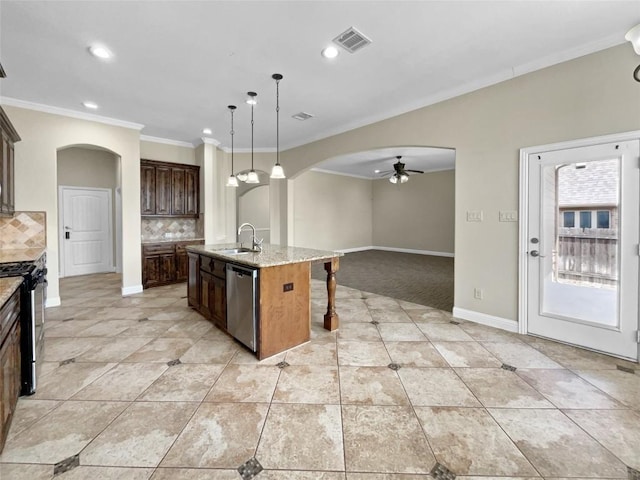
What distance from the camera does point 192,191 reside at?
5.89m

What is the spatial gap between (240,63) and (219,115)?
1668mm

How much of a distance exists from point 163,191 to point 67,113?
1.74 metres

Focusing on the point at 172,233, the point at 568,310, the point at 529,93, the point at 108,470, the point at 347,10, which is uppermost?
the point at 347,10

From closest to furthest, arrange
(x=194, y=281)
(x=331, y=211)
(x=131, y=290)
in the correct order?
1. (x=194, y=281)
2. (x=131, y=290)
3. (x=331, y=211)

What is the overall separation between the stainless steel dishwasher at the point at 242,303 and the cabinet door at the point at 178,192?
3410 millimetres

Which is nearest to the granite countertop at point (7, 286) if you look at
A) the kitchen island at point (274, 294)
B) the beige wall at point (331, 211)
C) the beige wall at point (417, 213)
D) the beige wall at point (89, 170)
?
the kitchen island at point (274, 294)

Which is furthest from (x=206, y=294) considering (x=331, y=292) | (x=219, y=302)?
(x=331, y=292)

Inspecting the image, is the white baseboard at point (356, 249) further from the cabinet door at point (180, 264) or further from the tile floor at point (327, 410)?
the tile floor at point (327, 410)

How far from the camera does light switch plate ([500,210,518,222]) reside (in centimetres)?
325

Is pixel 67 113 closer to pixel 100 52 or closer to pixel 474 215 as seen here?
pixel 100 52

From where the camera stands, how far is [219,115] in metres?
4.48

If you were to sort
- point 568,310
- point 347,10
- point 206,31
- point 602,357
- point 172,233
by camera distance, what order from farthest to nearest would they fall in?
1. point 172,233
2. point 568,310
3. point 602,357
4. point 206,31
5. point 347,10

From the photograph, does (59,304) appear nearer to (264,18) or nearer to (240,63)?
(240,63)

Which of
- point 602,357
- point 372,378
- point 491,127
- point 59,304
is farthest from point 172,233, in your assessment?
point 602,357
